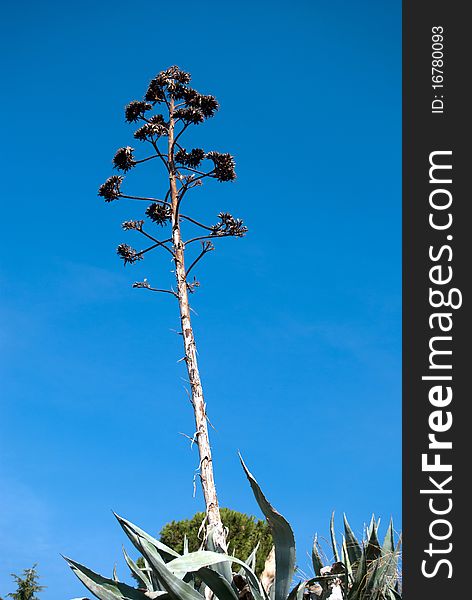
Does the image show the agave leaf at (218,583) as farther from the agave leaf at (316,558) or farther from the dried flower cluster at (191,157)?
the dried flower cluster at (191,157)

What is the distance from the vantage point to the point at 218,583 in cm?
361

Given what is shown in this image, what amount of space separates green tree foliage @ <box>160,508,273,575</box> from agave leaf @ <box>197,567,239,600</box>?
38.1 ft

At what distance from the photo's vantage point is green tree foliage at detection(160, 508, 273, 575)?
49.6 feet

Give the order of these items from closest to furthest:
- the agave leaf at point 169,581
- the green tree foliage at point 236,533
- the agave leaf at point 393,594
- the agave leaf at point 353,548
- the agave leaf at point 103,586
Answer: the agave leaf at point 169,581 → the agave leaf at point 103,586 → the agave leaf at point 393,594 → the agave leaf at point 353,548 → the green tree foliage at point 236,533

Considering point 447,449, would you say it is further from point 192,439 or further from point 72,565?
point 192,439

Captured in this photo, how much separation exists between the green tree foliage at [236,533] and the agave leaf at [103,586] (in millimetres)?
11479

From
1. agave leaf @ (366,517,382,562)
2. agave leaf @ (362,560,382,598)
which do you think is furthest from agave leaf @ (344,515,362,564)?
agave leaf @ (362,560,382,598)

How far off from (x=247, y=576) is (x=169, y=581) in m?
0.43

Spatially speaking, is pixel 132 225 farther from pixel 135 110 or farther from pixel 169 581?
pixel 169 581

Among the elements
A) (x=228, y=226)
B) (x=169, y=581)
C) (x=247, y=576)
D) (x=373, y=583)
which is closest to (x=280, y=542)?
(x=247, y=576)

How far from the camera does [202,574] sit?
11.6 ft

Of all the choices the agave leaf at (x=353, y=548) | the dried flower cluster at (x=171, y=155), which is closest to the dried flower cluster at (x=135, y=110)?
the dried flower cluster at (x=171, y=155)

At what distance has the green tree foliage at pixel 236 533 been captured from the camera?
15.1m

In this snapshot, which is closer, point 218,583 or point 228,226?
point 218,583
